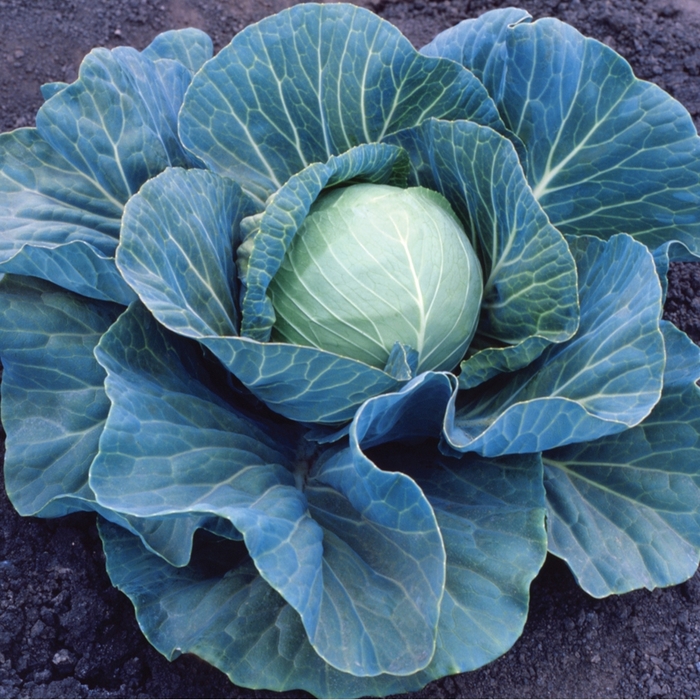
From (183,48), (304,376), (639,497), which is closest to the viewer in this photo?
(304,376)

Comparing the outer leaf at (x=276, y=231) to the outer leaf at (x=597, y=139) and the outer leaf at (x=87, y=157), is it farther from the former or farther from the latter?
the outer leaf at (x=597, y=139)

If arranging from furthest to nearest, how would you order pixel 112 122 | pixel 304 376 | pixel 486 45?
pixel 486 45 → pixel 112 122 → pixel 304 376

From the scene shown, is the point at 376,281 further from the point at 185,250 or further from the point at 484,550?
the point at 484,550

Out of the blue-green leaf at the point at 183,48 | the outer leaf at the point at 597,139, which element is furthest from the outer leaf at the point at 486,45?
the blue-green leaf at the point at 183,48

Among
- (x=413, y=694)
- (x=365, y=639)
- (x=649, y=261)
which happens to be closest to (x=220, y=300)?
(x=365, y=639)

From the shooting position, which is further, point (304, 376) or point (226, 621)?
point (226, 621)

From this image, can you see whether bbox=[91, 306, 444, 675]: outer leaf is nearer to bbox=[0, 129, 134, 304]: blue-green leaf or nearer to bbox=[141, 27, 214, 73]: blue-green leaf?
bbox=[0, 129, 134, 304]: blue-green leaf

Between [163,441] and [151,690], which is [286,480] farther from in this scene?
[151,690]

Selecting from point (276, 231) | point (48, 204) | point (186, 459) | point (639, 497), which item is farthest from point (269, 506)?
point (48, 204)
